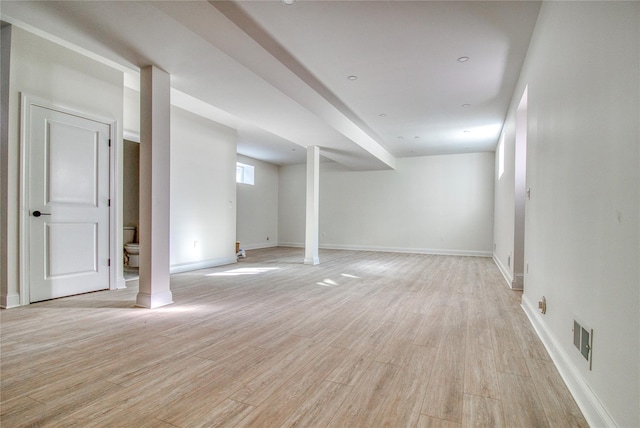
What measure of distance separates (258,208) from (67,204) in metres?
6.11

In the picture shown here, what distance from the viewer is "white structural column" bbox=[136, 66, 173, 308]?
3152 mm

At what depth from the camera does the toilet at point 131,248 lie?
5.69m

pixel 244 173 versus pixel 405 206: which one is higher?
pixel 244 173

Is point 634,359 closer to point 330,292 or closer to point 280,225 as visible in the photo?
point 330,292

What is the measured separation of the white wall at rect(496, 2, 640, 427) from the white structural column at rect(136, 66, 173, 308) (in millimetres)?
3277

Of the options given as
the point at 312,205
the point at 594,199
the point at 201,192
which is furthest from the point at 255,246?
the point at 594,199

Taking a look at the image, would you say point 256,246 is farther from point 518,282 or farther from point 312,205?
point 518,282

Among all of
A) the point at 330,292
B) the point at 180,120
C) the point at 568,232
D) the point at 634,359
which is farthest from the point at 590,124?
the point at 180,120

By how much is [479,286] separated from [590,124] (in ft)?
10.8

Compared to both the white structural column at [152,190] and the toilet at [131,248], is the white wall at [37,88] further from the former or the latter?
the toilet at [131,248]

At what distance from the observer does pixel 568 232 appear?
1.86m

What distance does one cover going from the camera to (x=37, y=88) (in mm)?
3277

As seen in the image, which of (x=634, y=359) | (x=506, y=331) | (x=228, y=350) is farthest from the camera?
(x=506, y=331)

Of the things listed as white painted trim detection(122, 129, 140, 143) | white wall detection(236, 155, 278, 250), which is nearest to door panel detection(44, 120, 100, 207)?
white painted trim detection(122, 129, 140, 143)
